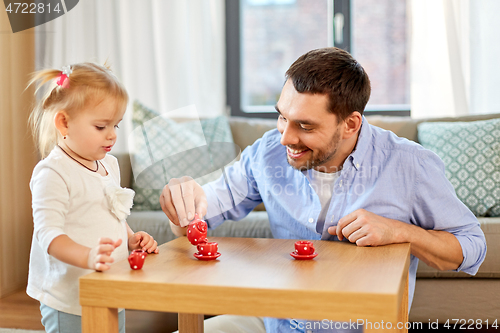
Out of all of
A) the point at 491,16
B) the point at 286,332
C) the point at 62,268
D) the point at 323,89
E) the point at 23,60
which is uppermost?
the point at 491,16

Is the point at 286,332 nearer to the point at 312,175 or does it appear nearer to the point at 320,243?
the point at 320,243

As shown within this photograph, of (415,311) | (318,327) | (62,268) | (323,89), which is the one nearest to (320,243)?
(318,327)

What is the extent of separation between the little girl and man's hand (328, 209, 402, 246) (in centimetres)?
40

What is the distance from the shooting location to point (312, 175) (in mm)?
1305

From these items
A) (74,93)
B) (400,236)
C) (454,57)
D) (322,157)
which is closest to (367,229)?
(400,236)

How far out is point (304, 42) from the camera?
327 cm

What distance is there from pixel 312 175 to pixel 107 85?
1.94ft

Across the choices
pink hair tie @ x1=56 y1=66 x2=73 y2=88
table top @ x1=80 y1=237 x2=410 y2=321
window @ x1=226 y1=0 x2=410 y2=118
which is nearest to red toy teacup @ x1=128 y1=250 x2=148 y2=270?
table top @ x1=80 y1=237 x2=410 y2=321

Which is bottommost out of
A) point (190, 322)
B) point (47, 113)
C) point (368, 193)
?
point (190, 322)

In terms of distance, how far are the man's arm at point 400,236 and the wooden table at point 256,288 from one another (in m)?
0.09

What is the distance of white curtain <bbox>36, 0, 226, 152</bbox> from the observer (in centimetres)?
311

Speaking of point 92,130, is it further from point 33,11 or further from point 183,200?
point 33,11

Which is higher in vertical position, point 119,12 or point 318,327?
point 119,12

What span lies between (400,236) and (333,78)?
435 mm
